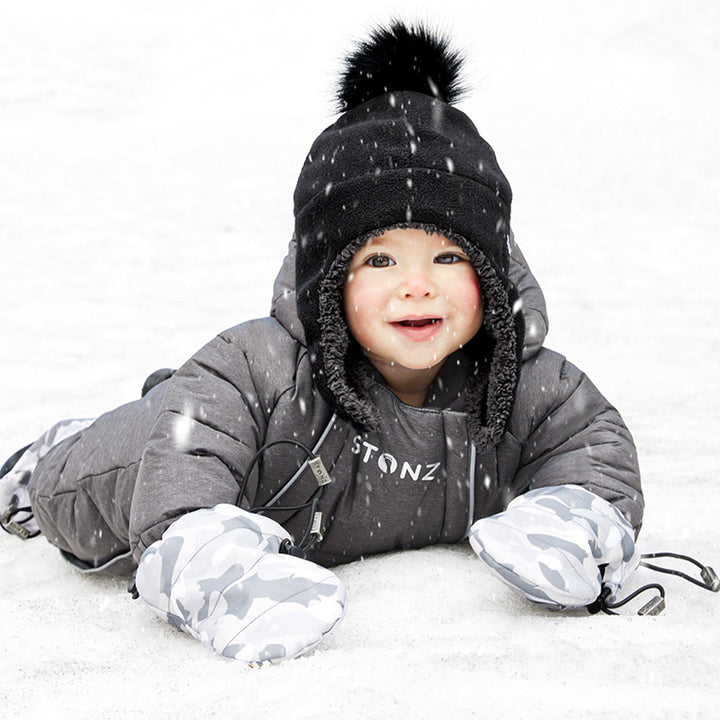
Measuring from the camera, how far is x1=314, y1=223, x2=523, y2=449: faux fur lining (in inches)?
74.1

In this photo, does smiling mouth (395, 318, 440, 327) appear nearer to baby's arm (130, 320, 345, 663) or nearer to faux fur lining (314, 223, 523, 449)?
faux fur lining (314, 223, 523, 449)

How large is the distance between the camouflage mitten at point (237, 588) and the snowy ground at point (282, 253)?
0.05 metres

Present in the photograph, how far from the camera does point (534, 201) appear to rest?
7.06 meters

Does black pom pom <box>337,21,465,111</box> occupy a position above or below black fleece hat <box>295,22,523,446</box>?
above

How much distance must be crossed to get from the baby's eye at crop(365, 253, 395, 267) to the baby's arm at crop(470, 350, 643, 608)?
385mm

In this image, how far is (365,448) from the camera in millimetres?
1938

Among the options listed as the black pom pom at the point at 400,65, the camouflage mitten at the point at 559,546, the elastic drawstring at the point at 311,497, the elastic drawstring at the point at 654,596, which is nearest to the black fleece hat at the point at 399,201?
the black pom pom at the point at 400,65

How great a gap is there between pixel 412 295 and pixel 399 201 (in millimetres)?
176

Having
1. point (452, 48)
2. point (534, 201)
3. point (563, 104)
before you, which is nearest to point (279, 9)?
point (563, 104)

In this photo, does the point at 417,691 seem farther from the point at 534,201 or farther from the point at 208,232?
the point at 534,201

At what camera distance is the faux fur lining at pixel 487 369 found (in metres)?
1.88

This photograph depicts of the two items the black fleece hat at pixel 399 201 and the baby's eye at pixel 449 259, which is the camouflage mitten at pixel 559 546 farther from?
the baby's eye at pixel 449 259

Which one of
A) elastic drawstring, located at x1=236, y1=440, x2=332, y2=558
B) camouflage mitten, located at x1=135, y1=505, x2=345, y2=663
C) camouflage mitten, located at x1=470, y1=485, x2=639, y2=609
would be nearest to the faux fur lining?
elastic drawstring, located at x1=236, y1=440, x2=332, y2=558

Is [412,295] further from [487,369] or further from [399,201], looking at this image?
[487,369]
